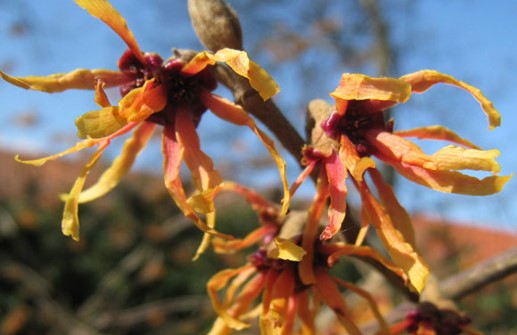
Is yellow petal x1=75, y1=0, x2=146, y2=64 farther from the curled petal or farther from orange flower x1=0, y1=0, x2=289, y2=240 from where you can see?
the curled petal

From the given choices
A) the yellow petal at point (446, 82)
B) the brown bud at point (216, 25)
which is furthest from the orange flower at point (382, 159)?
the brown bud at point (216, 25)

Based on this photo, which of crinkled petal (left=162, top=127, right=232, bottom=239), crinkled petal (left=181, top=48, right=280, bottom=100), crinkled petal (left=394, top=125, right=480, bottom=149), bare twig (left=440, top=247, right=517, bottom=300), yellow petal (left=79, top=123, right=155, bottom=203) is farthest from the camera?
bare twig (left=440, top=247, right=517, bottom=300)

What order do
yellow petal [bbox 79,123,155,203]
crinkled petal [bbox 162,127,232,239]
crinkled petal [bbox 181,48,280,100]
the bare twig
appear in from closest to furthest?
crinkled petal [bbox 181,48,280,100] → crinkled petal [bbox 162,127,232,239] → yellow petal [bbox 79,123,155,203] → the bare twig

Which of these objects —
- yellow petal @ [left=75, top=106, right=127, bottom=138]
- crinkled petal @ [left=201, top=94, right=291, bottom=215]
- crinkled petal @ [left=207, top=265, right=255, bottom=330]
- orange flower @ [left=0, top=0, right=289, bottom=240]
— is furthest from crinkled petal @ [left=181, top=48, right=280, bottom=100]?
crinkled petal @ [left=207, top=265, right=255, bottom=330]

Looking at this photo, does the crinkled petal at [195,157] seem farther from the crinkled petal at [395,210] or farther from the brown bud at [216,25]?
the crinkled petal at [395,210]

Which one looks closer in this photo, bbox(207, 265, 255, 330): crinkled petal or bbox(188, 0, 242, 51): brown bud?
bbox(188, 0, 242, 51): brown bud

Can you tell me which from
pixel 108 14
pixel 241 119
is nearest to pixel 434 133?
pixel 241 119
